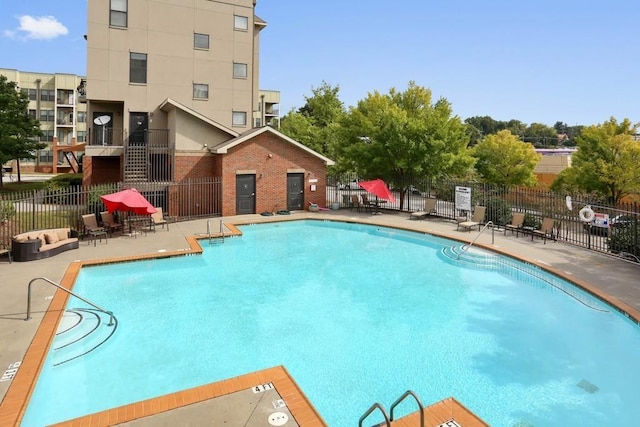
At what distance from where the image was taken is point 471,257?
15.3 meters

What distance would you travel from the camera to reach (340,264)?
48.8ft

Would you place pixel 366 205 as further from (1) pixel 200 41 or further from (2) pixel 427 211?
(1) pixel 200 41

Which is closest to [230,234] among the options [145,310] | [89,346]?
[145,310]

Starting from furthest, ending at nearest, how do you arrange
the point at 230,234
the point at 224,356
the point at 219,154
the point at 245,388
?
the point at 219,154 < the point at 230,234 < the point at 224,356 < the point at 245,388

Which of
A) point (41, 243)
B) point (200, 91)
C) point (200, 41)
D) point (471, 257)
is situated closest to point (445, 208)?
point (471, 257)

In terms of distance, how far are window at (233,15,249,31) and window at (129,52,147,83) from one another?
21.3 ft

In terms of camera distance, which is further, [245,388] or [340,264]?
[340,264]

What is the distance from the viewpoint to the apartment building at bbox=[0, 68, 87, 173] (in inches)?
2562

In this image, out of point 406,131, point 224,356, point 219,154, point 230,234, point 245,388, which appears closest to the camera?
point 245,388

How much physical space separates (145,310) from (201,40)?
21.7 meters

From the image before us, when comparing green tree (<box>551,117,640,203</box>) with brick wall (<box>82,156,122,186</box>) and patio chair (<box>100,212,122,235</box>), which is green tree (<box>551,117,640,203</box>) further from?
brick wall (<box>82,156,122,186</box>)

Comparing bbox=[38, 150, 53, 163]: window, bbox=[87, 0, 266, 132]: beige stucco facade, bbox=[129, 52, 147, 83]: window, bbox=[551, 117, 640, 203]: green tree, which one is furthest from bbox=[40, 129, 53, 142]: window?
bbox=[551, 117, 640, 203]: green tree

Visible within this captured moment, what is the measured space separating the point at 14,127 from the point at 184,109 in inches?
888

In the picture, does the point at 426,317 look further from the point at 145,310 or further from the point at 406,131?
the point at 406,131
